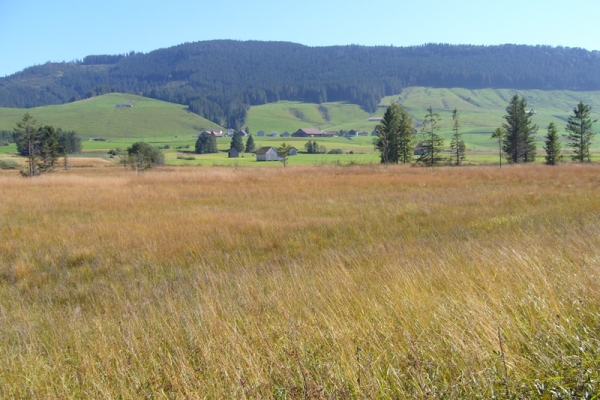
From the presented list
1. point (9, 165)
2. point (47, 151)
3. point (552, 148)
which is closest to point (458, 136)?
point (552, 148)

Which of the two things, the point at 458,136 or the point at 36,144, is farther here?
the point at 458,136

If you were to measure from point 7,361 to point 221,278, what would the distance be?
270 centimetres

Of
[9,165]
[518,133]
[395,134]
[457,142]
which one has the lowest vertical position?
[9,165]

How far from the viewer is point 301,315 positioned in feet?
12.7

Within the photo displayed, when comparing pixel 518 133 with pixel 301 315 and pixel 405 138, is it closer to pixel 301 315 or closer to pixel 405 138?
pixel 405 138

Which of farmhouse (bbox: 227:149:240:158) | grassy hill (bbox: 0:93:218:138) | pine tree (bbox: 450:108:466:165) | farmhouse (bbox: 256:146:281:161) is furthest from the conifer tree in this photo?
grassy hill (bbox: 0:93:218:138)

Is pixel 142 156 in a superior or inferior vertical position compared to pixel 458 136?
inferior

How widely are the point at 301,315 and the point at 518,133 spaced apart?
200ft

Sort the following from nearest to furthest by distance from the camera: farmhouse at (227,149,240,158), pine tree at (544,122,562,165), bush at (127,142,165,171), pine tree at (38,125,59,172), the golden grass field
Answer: the golden grass field
pine tree at (38,125,59,172)
pine tree at (544,122,562,165)
bush at (127,142,165,171)
farmhouse at (227,149,240,158)

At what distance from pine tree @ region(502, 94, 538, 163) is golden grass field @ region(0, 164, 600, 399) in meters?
53.5

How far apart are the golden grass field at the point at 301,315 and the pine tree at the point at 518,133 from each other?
53.5 m

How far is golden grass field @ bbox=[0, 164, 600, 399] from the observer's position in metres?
2.67

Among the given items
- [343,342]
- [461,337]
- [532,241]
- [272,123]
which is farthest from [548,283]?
[272,123]

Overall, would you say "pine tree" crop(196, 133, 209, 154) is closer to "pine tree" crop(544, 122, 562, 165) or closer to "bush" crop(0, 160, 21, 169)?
"bush" crop(0, 160, 21, 169)
